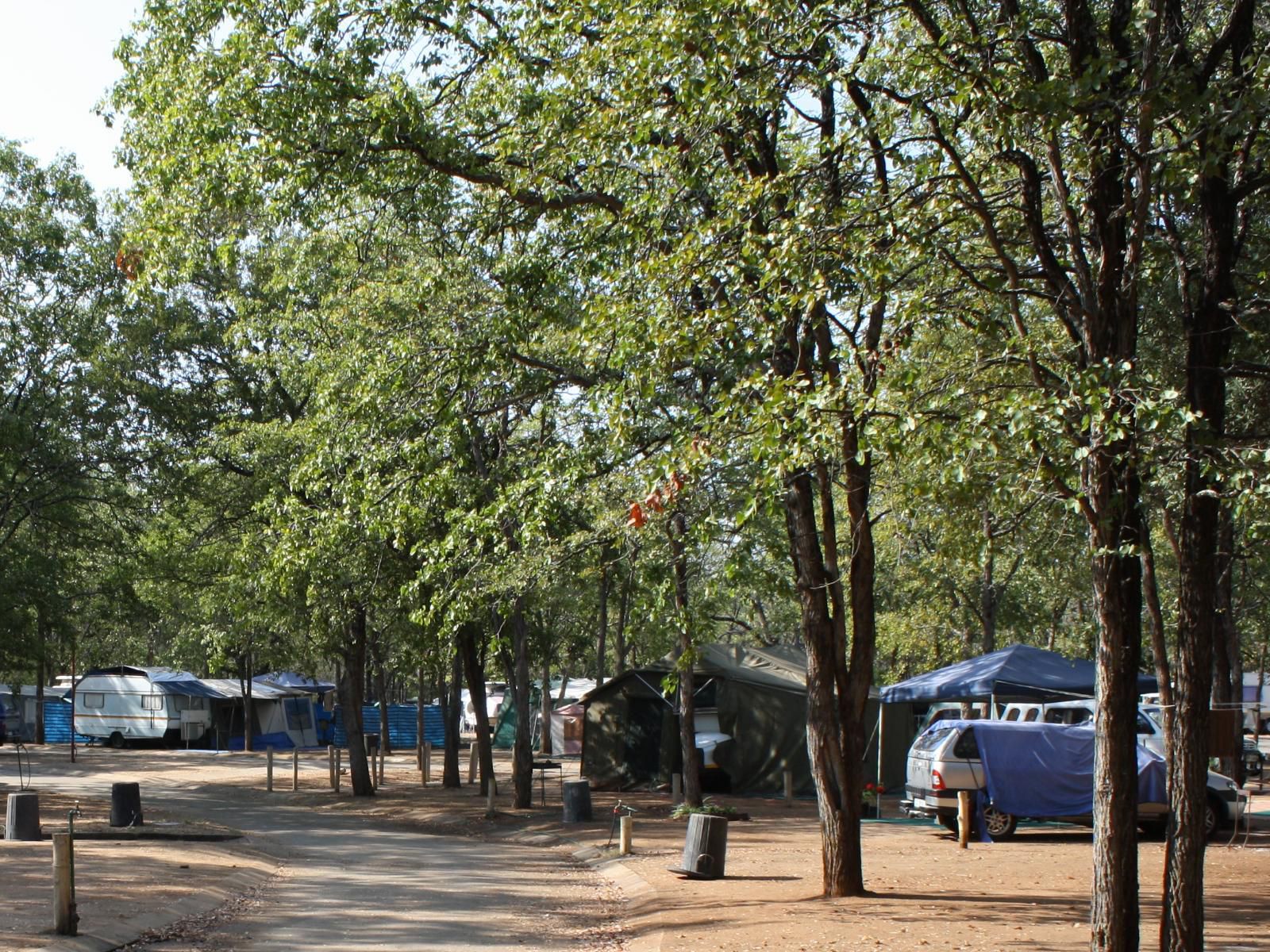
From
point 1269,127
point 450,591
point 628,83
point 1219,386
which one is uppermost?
point 628,83

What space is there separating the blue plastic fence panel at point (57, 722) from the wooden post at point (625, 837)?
39.1 m

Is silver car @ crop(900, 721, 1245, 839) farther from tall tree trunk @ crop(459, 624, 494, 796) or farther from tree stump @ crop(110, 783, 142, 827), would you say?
tree stump @ crop(110, 783, 142, 827)

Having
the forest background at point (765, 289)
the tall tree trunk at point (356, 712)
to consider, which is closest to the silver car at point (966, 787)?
the forest background at point (765, 289)

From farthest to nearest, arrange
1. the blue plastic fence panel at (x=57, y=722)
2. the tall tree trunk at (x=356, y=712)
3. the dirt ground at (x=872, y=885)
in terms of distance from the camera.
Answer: the blue plastic fence panel at (x=57, y=722) < the tall tree trunk at (x=356, y=712) < the dirt ground at (x=872, y=885)

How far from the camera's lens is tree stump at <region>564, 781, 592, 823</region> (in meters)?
21.6

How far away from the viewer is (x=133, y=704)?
47125mm

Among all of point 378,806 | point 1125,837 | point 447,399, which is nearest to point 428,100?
point 447,399

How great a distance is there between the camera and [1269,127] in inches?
342

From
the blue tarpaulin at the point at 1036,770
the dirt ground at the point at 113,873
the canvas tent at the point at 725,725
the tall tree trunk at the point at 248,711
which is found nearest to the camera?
the dirt ground at the point at 113,873

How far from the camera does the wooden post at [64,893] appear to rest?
1012 cm

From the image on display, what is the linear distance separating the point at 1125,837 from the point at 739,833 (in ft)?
40.2

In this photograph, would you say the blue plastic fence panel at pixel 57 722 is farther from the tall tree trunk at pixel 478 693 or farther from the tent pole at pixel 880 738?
the tent pole at pixel 880 738

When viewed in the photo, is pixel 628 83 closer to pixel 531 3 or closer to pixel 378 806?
pixel 531 3

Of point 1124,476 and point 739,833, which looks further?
point 739,833
